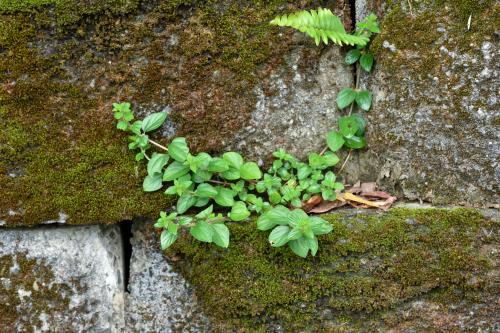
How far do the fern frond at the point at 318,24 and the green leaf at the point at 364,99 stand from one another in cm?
30

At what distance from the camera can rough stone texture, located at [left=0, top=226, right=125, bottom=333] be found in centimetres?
190

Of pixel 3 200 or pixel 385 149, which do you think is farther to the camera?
pixel 385 149

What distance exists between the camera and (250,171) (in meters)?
1.87

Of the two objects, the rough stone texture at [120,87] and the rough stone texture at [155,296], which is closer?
the rough stone texture at [120,87]

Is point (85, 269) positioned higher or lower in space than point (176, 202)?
lower

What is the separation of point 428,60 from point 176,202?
5.61 ft

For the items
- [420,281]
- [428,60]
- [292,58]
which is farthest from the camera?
[292,58]

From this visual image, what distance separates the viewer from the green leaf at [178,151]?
1776mm

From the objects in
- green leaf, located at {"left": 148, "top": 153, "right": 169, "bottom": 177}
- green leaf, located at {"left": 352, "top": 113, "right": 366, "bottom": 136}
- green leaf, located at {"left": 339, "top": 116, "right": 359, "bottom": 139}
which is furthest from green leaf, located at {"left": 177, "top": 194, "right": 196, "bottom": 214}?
green leaf, located at {"left": 352, "top": 113, "right": 366, "bottom": 136}

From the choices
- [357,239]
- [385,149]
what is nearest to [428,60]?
[385,149]

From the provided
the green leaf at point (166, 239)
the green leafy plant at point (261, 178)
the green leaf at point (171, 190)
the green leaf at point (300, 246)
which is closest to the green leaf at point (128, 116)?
the green leafy plant at point (261, 178)

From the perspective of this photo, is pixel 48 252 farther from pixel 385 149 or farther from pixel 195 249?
pixel 385 149

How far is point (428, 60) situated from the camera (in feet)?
6.08

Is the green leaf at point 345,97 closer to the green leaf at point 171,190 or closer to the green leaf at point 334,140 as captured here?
the green leaf at point 334,140
